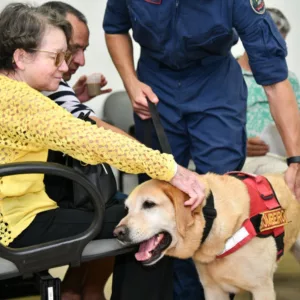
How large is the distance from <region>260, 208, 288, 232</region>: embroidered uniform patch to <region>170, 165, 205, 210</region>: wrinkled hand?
0.26 metres

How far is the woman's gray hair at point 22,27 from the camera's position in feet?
5.78

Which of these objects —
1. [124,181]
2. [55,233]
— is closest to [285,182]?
[55,233]

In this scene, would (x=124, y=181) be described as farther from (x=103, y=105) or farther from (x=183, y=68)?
(x=183, y=68)

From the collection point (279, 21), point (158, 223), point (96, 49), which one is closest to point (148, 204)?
point (158, 223)

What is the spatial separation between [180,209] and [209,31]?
68cm

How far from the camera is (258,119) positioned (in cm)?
325

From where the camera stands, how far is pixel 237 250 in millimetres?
1898

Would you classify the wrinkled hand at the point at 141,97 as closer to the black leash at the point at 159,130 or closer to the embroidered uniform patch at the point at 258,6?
the black leash at the point at 159,130

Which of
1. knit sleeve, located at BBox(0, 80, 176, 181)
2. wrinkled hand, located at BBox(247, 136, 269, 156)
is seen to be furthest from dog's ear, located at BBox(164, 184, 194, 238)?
wrinkled hand, located at BBox(247, 136, 269, 156)

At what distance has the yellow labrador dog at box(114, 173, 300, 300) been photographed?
1.78 m

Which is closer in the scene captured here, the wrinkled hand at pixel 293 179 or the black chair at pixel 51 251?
the black chair at pixel 51 251

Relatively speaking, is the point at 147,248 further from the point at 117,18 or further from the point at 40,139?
the point at 117,18

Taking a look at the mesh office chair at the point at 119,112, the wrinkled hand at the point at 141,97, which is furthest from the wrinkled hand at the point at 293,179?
the mesh office chair at the point at 119,112

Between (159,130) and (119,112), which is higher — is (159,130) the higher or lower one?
the higher one
